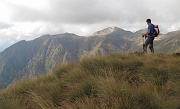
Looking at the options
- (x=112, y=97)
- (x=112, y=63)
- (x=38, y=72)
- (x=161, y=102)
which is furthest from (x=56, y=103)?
(x=38, y=72)

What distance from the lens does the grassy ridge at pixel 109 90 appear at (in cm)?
520

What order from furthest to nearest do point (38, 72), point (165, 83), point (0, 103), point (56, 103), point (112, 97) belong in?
point (38, 72), point (165, 83), point (56, 103), point (0, 103), point (112, 97)

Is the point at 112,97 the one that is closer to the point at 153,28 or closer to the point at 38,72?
the point at 38,72

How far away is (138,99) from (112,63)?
4384 millimetres

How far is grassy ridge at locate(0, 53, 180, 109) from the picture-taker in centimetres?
520

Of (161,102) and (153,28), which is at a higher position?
(153,28)

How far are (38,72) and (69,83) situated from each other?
4.81m

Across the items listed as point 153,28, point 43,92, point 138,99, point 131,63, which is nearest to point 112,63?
point 131,63

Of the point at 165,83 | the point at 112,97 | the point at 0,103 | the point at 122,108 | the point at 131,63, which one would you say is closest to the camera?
the point at 122,108

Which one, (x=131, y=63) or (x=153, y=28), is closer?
(x=131, y=63)

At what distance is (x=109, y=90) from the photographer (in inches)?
217

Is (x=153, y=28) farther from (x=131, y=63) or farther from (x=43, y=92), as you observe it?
(x=43, y=92)

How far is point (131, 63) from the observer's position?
30.7 feet

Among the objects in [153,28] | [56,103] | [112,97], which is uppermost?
[153,28]
